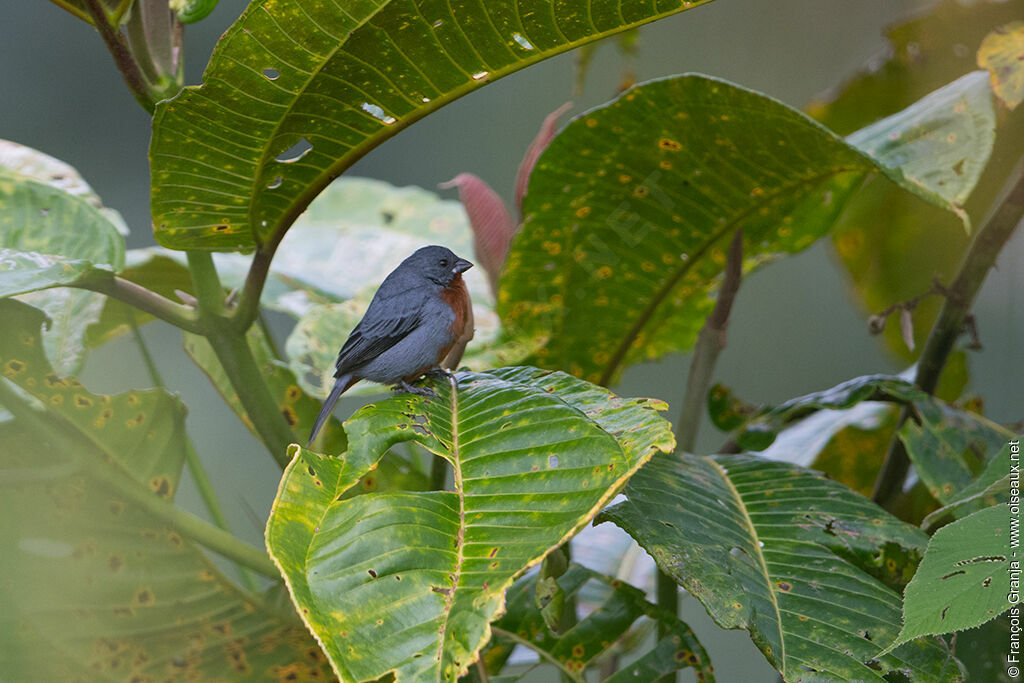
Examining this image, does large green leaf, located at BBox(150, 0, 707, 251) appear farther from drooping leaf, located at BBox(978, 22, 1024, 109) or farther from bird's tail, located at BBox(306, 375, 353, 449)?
drooping leaf, located at BBox(978, 22, 1024, 109)

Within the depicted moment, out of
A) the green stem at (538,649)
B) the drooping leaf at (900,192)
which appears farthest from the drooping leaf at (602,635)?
the drooping leaf at (900,192)

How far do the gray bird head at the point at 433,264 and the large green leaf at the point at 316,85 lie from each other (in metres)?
0.32

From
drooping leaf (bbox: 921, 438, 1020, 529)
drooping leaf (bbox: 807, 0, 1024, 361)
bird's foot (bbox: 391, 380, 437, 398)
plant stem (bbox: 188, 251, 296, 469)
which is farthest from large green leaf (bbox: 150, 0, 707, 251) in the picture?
drooping leaf (bbox: 807, 0, 1024, 361)

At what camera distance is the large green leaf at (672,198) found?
3.08 feet

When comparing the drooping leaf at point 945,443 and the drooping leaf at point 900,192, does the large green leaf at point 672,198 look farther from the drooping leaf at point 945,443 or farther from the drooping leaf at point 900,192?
the drooping leaf at point 900,192

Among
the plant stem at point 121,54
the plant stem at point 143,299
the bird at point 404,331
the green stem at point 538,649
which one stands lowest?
the green stem at point 538,649

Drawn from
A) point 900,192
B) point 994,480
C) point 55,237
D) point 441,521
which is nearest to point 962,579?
point 994,480

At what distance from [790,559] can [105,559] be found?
2.68ft

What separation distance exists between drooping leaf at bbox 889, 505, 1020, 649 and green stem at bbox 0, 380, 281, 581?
25.3 inches

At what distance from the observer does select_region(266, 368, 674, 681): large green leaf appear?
1.63ft

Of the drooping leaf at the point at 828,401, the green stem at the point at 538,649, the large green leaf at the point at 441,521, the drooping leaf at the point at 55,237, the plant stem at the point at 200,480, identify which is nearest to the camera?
the large green leaf at the point at 441,521

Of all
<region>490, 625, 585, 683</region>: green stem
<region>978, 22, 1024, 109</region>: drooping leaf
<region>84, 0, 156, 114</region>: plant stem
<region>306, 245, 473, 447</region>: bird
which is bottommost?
<region>490, 625, 585, 683</region>: green stem

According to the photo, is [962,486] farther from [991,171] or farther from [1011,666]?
[991,171]

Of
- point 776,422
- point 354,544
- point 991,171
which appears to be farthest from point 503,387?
point 991,171
